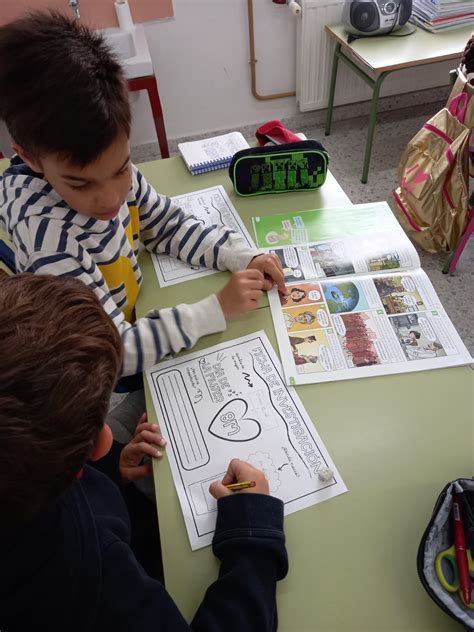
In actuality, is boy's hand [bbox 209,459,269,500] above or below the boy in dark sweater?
below

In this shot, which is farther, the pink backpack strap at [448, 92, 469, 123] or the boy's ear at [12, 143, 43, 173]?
the pink backpack strap at [448, 92, 469, 123]

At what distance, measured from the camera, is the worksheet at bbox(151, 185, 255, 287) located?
0.96 m

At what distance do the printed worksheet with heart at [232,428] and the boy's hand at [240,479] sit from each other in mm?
20

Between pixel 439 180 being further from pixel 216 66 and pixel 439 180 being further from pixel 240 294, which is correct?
pixel 216 66

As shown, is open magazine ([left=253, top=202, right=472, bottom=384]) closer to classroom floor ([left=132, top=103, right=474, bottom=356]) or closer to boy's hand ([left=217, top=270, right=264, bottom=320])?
boy's hand ([left=217, top=270, right=264, bottom=320])

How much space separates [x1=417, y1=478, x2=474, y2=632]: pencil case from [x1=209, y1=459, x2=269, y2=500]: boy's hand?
0.66 feet

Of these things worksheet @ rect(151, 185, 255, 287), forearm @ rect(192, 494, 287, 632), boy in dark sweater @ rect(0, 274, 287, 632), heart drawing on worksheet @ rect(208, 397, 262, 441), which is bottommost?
worksheet @ rect(151, 185, 255, 287)

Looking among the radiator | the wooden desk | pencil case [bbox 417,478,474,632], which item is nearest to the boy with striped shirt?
pencil case [bbox 417,478,474,632]

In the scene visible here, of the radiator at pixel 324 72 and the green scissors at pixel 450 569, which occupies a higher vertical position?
the green scissors at pixel 450 569

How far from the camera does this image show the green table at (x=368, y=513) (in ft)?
1.73

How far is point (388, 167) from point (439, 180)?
2.16 ft

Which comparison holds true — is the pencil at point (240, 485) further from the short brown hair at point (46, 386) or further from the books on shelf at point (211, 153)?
the books on shelf at point (211, 153)

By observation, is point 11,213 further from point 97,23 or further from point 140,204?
A: point 97,23

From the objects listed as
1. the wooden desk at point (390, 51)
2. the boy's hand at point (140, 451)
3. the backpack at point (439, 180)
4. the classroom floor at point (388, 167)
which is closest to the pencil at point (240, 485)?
the boy's hand at point (140, 451)
